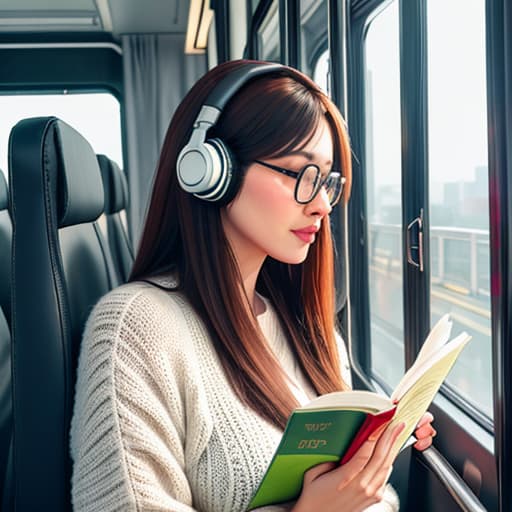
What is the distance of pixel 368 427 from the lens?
641 mm

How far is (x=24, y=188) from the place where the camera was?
2.70 feet

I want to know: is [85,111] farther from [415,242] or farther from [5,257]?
[415,242]

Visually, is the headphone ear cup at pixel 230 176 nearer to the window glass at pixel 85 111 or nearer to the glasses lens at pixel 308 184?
the glasses lens at pixel 308 184

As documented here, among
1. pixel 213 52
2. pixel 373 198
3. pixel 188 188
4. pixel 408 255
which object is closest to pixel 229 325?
pixel 188 188

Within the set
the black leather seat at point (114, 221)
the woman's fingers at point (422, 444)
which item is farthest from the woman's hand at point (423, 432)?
the black leather seat at point (114, 221)

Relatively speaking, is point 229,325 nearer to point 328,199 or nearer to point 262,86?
point 328,199

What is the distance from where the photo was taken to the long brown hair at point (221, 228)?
2.85 feet

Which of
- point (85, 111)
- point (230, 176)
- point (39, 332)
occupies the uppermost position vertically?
point (85, 111)

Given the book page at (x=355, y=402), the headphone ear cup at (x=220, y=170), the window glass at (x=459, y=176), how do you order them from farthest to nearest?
the window glass at (x=459, y=176), the headphone ear cup at (x=220, y=170), the book page at (x=355, y=402)

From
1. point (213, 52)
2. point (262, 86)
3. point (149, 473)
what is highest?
point (213, 52)

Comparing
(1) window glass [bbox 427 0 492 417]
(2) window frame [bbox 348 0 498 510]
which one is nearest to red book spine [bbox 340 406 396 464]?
(2) window frame [bbox 348 0 498 510]

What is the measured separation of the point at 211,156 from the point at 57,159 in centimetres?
23

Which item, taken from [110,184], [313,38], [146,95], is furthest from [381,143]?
[146,95]

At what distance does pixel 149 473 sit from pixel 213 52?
4.16 m
